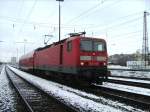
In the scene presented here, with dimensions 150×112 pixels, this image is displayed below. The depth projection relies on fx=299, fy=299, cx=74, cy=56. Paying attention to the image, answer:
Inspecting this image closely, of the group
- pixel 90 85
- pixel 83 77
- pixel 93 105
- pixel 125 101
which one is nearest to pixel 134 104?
pixel 125 101

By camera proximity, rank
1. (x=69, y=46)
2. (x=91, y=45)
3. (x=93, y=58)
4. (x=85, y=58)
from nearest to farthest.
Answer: (x=85, y=58), (x=93, y=58), (x=91, y=45), (x=69, y=46)

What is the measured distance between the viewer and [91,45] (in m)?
18.3

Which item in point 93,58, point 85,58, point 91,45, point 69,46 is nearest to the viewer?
point 85,58

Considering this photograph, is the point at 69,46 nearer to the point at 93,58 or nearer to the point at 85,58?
the point at 85,58

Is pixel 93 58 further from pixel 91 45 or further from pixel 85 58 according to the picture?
pixel 91 45

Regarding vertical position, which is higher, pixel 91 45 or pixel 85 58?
pixel 91 45

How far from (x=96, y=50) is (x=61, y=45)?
3480mm

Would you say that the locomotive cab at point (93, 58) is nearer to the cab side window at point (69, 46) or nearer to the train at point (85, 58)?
the train at point (85, 58)

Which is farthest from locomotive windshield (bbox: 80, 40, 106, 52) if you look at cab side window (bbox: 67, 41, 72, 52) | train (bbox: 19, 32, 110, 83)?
cab side window (bbox: 67, 41, 72, 52)

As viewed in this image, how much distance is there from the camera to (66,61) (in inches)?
766

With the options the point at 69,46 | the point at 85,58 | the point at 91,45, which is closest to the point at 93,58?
the point at 85,58

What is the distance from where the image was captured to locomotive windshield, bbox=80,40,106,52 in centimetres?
1805

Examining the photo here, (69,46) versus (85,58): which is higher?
(69,46)

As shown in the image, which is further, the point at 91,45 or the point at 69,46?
the point at 69,46
